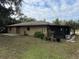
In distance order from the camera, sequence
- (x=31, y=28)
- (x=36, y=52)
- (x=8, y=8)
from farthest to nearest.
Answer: (x=31, y=28)
(x=8, y=8)
(x=36, y=52)

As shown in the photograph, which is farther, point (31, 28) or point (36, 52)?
point (31, 28)

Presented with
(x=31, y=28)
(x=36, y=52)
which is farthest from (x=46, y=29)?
(x=36, y=52)

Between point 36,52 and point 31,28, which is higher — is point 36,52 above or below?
below

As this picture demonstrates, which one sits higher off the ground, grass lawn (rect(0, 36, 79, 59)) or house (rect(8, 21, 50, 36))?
house (rect(8, 21, 50, 36))

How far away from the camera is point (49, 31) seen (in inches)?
1069

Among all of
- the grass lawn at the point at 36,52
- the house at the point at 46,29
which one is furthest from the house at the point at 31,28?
the grass lawn at the point at 36,52

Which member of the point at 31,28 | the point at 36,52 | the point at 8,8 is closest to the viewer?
the point at 36,52

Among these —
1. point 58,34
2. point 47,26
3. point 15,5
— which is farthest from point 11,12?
point 58,34

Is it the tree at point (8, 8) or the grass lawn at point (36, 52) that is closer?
the grass lawn at point (36, 52)

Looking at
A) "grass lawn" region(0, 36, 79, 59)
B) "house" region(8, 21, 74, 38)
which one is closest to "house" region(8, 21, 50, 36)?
"house" region(8, 21, 74, 38)

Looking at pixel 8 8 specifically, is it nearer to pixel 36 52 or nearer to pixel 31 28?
pixel 31 28

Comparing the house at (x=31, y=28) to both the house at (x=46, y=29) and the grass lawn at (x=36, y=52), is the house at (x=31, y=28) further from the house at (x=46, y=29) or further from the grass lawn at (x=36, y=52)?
the grass lawn at (x=36, y=52)

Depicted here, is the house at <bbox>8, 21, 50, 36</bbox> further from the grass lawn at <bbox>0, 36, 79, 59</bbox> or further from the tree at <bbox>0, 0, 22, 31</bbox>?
the grass lawn at <bbox>0, 36, 79, 59</bbox>

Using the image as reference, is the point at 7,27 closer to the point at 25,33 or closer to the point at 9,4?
the point at 25,33
